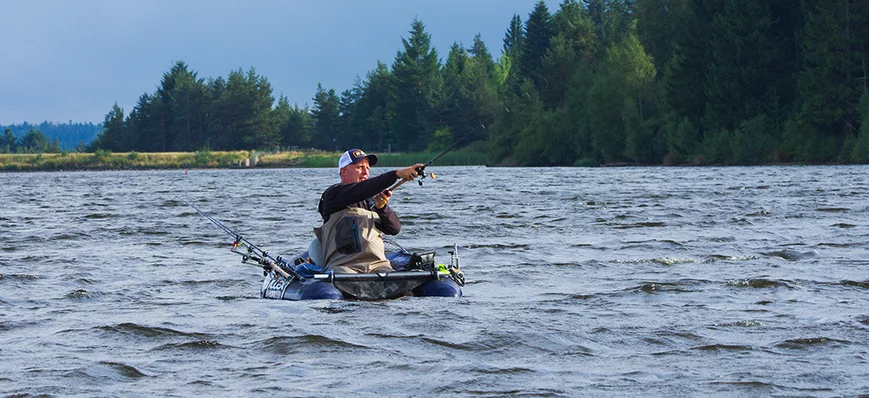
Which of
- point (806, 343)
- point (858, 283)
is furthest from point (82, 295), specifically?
point (858, 283)

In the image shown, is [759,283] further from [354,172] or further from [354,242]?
[354,172]

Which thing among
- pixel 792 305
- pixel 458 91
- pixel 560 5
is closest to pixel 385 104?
pixel 458 91

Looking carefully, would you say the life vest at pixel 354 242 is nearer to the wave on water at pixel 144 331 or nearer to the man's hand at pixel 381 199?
the man's hand at pixel 381 199

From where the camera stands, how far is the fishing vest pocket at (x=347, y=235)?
1226 centimetres

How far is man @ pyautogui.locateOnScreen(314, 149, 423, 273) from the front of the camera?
40.1 ft

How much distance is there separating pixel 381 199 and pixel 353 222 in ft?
1.27

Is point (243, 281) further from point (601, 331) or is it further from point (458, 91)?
point (458, 91)

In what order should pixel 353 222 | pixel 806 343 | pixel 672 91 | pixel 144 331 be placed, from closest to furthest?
1. pixel 806 343
2. pixel 144 331
3. pixel 353 222
4. pixel 672 91

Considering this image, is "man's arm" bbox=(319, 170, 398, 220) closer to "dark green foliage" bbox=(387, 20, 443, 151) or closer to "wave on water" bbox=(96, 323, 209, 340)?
"wave on water" bbox=(96, 323, 209, 340)

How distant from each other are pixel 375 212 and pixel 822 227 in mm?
12329

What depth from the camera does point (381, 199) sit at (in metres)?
12.3

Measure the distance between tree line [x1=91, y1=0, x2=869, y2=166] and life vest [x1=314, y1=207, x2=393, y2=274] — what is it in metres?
23.7

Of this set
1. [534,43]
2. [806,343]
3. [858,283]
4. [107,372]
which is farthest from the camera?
[534,43]

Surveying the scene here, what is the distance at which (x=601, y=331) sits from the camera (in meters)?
10.5
